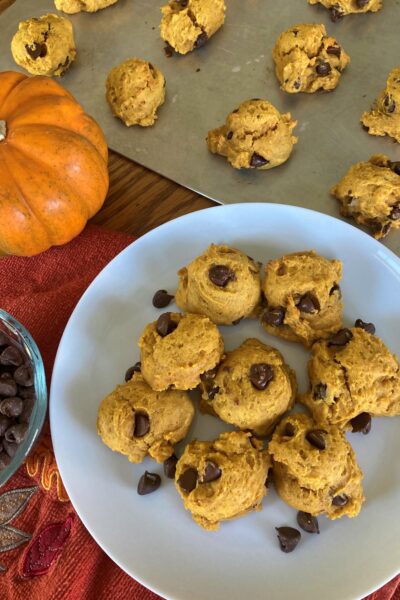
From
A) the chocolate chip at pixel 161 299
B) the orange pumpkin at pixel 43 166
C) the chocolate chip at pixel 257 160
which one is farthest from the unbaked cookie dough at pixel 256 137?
the chocolate chip at pixel 161 299

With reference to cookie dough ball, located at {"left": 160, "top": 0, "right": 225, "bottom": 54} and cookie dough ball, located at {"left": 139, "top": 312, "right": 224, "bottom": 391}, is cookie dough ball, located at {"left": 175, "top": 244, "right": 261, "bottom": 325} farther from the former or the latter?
cookie dough ball, located at {"left": 160, "top": 0, "right": 225, "bottom": 54}

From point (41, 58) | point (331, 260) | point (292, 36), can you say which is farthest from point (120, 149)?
point (331, 260)

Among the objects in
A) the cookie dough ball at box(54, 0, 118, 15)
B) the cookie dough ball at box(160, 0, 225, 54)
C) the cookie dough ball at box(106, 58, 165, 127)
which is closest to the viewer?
the cookie dough ball at box(106, 58, 165, 127)

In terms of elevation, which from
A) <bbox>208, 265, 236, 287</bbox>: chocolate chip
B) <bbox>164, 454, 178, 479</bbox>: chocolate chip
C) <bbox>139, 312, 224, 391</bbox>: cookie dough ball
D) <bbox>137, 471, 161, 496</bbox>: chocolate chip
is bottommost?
<bbox>137, 471, 161, 496</bbox>: chocolate chip

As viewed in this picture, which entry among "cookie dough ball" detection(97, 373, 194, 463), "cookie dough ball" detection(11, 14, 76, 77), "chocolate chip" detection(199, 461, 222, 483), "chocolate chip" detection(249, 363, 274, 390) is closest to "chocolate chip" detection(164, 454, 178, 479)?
"cookie dough ball" detection(97, 373, 194, 463)

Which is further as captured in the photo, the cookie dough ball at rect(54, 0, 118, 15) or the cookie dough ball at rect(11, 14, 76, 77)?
the cookie dough ball at rect(54, 0, 118, 15)

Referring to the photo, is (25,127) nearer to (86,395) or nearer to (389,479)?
(86,395)
